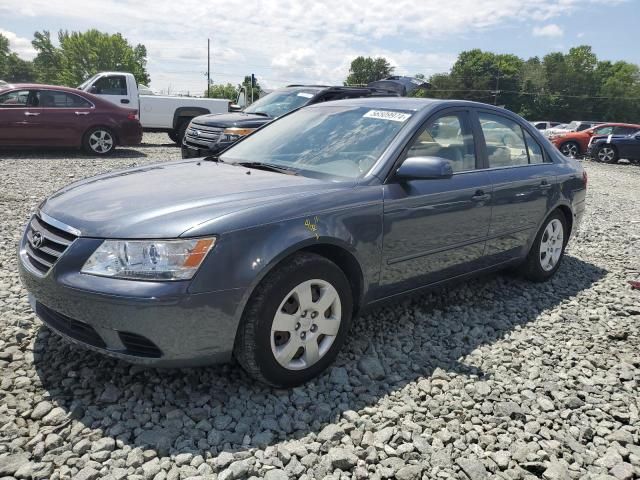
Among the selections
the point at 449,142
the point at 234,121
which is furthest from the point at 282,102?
the point at 449,142

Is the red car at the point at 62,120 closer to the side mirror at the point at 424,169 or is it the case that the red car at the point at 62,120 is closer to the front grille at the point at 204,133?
the front grille at the point at 204,133

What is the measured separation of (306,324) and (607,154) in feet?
69.4

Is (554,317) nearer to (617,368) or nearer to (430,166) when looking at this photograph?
(617,368)

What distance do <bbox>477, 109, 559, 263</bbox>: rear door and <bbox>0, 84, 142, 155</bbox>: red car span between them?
9.78 metres

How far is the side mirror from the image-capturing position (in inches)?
123

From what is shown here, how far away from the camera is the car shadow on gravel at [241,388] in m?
2.47

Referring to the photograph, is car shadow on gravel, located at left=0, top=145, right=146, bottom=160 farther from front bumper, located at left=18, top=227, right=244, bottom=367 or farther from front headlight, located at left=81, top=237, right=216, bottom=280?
front headlight, located at left=81, top=237, right=216, bottom=280

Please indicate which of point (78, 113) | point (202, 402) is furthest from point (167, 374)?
point (78, 113)

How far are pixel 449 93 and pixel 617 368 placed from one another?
9220cm

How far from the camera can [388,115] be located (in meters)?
3.64

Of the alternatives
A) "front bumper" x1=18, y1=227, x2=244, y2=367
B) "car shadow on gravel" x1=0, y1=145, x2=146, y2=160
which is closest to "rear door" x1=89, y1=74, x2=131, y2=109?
"car shadow on gravel" x1=0, y1=145, x2=146, y2=160

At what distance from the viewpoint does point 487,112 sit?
424cm

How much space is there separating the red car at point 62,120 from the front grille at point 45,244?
31.0 ft

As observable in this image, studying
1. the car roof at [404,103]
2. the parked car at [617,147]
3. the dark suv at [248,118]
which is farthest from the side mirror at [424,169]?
the parked car at [617,147]
